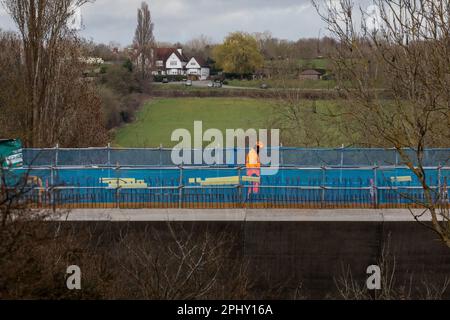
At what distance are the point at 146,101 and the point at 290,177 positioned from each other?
4938 cm

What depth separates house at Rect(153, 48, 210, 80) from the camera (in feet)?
307

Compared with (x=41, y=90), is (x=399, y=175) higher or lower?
lower

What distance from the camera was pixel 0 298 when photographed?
24.3 feet

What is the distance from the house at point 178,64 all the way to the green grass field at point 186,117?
2587 cm

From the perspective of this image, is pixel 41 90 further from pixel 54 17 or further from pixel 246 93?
pixel 246 93

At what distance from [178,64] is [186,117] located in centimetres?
4667

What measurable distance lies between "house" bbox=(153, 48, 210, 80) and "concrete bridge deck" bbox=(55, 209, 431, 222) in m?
75.9

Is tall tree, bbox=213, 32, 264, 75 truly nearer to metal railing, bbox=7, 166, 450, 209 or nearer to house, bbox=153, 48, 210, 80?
house, bbox=153, 48, 210, 80

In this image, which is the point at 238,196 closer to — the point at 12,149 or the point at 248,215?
the point at 248,215

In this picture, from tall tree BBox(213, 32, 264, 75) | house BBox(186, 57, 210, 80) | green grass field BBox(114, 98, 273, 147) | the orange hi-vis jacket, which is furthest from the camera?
house BBox(186, 57, 210, 80)

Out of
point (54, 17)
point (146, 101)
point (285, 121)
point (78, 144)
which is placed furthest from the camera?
point (146, 101)

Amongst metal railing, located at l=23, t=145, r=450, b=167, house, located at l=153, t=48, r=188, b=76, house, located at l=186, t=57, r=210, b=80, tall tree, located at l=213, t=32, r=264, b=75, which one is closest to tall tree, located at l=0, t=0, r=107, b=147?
metal railing, located at l=23, t=145, r=450, b=167
